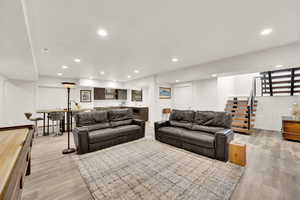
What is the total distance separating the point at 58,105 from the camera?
21.9 feet

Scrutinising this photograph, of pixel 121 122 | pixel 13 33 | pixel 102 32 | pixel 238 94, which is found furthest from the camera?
pixel 238 94

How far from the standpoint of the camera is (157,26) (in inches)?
85.0

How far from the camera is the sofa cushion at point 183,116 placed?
145 inches

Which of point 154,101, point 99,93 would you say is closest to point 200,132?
point 154,101

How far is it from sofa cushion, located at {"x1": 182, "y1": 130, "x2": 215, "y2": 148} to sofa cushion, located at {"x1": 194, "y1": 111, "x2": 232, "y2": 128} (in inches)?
14.5

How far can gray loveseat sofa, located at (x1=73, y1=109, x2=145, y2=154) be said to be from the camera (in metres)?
2.96

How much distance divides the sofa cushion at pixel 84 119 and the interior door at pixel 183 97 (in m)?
4.49

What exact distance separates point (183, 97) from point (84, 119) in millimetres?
4833

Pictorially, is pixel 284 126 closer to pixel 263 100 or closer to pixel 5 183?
pixel 263 100

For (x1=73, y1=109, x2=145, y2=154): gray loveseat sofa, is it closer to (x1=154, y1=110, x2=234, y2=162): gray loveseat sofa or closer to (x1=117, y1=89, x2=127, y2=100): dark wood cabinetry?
(x1=154, y1=110, x2=234, y2=162): gray loveseat sofa

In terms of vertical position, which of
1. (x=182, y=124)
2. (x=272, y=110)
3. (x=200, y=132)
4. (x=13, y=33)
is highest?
(x=13, y=33)

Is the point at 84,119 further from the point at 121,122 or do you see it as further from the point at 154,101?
the point at 154,101

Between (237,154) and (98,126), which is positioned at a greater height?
(98,126)

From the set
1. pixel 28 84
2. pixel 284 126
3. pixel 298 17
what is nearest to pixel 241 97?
pixel 284 126
